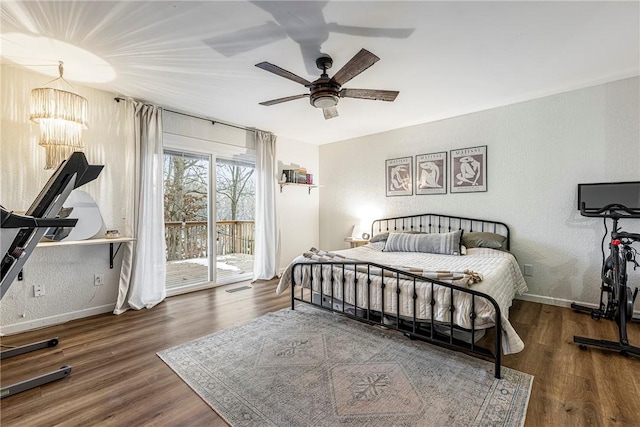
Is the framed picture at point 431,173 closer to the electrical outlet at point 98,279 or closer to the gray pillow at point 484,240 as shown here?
the gray pillow at point 484,240

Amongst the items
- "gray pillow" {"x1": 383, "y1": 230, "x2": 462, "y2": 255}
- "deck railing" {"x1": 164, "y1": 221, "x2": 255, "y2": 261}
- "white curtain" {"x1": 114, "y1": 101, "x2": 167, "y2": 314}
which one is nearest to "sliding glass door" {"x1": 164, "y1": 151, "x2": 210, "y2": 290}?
"deck railing" {"x1": 164, "y1": 221, "x2": 255, "y2": 261}

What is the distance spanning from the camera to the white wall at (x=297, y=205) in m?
5.44

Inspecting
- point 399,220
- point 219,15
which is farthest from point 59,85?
point 399,220

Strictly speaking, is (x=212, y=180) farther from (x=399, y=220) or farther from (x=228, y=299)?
(x=399, y=220)

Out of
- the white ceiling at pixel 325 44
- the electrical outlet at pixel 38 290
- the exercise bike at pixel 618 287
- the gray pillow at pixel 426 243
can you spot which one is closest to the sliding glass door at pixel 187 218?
the white ceiling at pixel 325 44

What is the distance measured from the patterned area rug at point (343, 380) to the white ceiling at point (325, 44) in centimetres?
263

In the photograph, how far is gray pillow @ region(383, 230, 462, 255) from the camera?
3.66 m

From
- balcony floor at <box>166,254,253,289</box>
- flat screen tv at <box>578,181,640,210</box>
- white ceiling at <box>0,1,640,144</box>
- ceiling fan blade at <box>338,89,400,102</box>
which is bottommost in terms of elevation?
balcony floor at <box>166,254,253,289</box>

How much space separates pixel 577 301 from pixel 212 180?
5186 mm

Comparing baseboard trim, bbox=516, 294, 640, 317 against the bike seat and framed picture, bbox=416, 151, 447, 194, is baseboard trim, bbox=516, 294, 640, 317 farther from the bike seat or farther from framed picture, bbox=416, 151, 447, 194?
framed picture, bbox=416, 151, 447, 194

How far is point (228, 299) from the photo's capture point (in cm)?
389

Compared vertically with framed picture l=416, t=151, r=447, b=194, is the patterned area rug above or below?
below

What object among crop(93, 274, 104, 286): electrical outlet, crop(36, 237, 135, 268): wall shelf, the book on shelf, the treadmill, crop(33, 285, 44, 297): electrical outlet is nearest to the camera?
the treadmill

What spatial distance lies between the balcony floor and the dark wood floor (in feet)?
3.00
